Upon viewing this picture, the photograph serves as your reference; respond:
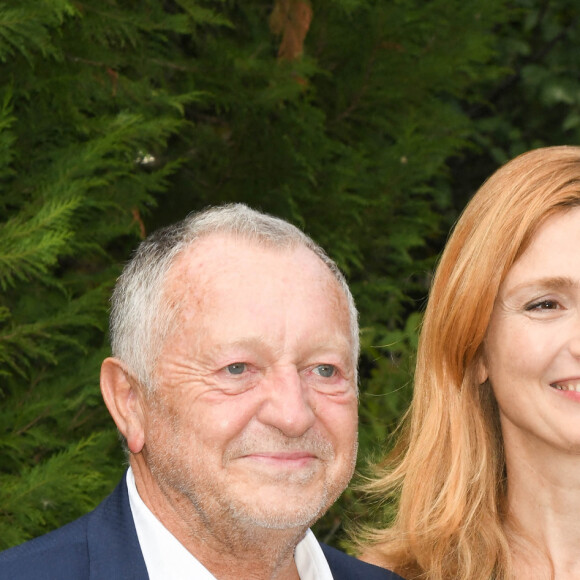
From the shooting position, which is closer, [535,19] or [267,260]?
[267,260]

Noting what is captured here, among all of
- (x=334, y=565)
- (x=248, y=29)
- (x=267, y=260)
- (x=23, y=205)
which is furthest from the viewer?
(x=248, y=29)

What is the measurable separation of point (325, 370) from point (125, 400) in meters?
0.49

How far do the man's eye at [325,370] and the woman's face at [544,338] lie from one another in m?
0.61

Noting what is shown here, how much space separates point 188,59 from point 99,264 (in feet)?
3.10

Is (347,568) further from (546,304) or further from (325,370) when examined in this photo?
(546,304)

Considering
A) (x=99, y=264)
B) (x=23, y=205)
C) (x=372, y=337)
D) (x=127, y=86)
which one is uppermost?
(x=127, y=86)

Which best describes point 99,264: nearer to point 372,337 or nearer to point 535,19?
point 372,337

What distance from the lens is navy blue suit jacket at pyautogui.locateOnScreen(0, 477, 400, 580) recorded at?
2.33 meters

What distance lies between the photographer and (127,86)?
3.84 meters

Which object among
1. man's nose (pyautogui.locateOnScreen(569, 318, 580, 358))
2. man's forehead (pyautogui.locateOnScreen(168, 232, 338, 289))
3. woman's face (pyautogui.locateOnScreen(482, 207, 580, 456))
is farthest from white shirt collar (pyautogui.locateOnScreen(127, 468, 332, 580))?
man's nose (pyautogui.locateOnScreen(569, 318, 580, 358))

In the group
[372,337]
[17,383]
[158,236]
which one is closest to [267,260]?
[158,236]

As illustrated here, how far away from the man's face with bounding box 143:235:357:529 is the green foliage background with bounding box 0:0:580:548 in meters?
0.93

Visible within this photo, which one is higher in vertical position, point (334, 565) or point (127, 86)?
point (127, 86)

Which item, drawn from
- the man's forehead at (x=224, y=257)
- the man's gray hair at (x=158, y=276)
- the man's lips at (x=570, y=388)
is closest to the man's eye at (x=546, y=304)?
the man's lips at (x=570, y=388)
